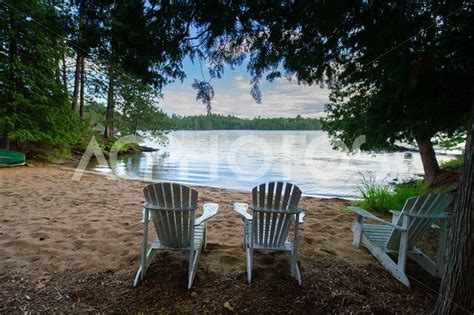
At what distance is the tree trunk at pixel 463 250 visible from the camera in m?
1.39

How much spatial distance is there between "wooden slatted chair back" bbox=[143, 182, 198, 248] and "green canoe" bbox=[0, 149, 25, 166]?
298 inches

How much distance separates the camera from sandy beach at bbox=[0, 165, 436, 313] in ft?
5.82

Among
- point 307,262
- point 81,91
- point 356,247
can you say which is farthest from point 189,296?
point 81,91

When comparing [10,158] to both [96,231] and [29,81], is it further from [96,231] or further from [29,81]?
[96,231]

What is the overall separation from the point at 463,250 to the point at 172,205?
189 cm

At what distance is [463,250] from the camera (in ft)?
4.66

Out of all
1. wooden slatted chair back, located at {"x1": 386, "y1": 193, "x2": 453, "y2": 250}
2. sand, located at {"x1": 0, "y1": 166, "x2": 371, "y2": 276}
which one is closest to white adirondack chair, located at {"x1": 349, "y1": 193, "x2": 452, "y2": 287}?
wooden slatted chair back, located at {"x1": 386, "y1": 193, "x2": 453, "y2": 250}

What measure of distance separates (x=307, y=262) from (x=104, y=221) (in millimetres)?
2583

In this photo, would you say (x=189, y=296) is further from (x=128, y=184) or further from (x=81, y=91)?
(x=81, y=91)

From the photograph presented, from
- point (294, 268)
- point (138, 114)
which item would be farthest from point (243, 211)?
point (138, 114)

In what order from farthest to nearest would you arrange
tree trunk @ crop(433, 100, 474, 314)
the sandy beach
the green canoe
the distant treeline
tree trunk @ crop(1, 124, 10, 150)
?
1. tree trunk @ crop(1, 124, 10, 150)
2. the green canoe
3. the distant treeline
4. the sandy beach
5. tree trunk @ crop(433, 100, 474, 314)

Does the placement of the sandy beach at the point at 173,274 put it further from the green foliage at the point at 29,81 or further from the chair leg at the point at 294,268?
the green foliage at the point at 29,81

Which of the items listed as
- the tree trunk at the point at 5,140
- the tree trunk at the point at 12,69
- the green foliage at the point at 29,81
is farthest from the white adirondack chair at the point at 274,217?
the tree trunk at the point at 5,140

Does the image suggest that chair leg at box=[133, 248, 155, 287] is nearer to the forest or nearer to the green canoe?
the forest
